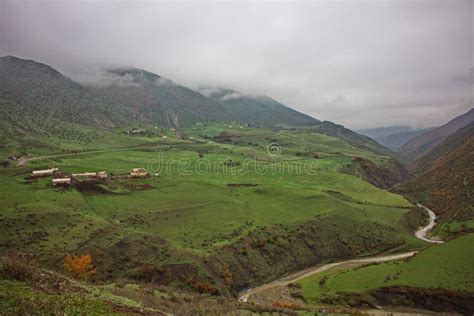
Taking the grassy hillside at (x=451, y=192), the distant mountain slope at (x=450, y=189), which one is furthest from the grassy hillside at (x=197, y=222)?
the distant mountain slope at (x=450, y=189)

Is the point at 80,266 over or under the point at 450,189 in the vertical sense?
under

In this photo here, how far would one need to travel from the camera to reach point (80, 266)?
56.7 metres

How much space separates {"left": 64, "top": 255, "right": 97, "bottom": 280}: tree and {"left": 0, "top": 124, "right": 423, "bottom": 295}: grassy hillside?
168 cm

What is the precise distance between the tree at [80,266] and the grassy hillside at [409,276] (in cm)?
3766

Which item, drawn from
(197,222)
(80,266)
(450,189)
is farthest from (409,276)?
(450,189)

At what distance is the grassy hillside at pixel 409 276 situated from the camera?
59500 millimetres

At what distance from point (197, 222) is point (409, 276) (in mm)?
47486

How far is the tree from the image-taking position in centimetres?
5500

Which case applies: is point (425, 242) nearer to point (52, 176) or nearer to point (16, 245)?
point (16, 245)

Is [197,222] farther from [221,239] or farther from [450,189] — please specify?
[450,189]

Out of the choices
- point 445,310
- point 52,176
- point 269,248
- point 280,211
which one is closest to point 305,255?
point 269,248

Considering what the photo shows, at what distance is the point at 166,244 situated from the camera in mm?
70875

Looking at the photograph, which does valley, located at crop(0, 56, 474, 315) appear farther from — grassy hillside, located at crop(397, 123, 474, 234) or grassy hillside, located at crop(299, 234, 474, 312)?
grassy hillside, located at crop(397, 123, 474, 234)

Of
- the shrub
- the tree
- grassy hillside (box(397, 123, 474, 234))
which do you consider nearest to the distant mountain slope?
grassy hillside (box(397, 123, 474, 234))
